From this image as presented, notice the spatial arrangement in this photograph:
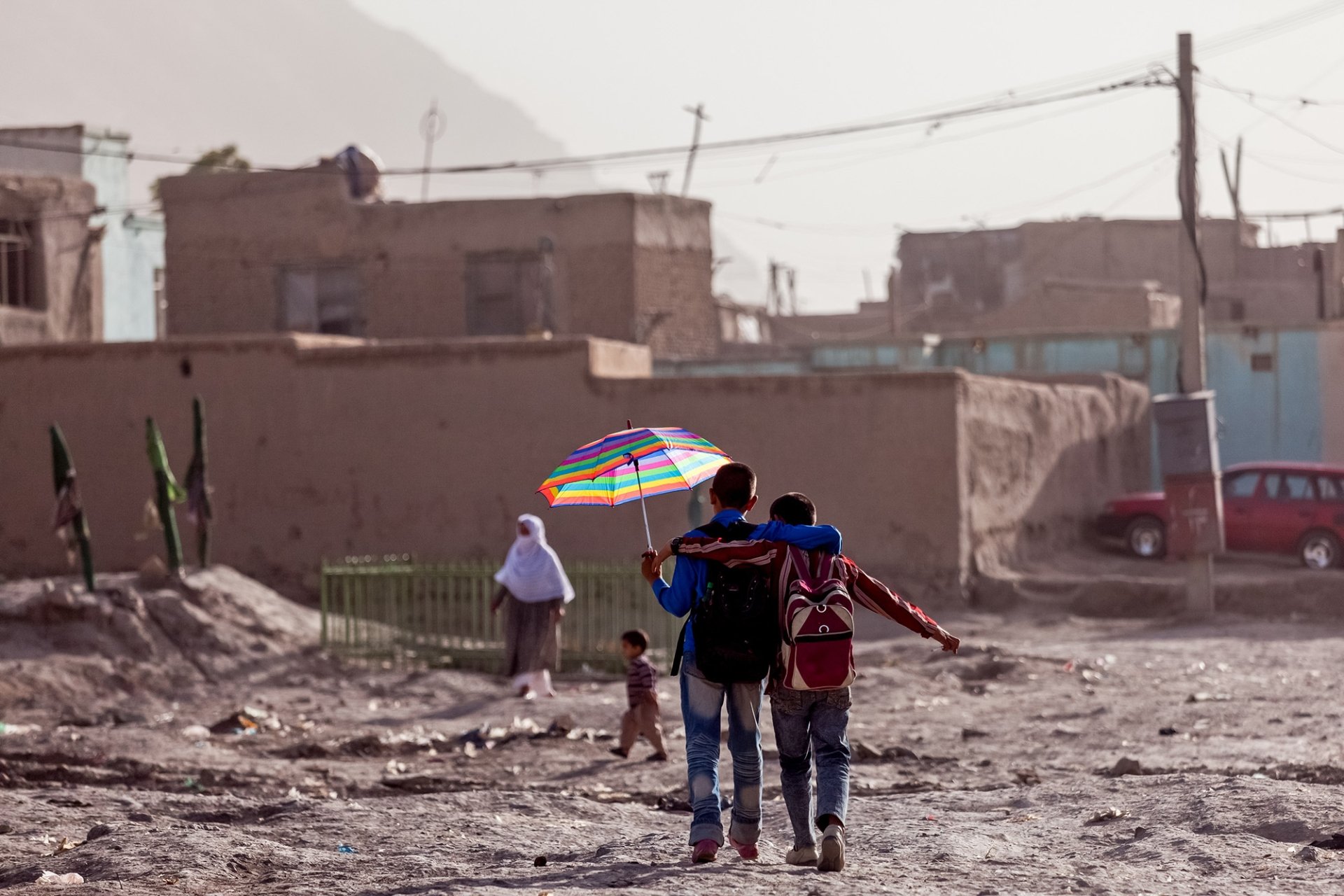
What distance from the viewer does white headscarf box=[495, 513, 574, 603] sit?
13.7 meters

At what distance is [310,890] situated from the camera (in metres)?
6.73

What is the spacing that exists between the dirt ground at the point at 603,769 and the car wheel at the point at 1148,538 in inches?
166

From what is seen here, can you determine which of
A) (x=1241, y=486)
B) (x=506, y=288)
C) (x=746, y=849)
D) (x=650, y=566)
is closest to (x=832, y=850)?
(x=746, y=849)

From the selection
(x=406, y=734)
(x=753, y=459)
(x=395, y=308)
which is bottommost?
(x=406, y=734)

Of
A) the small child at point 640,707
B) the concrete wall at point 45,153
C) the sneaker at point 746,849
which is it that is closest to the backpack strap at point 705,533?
the sneaker at point 746,849

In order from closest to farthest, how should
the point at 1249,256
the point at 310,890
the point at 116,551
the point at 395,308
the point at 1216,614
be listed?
1. the point at 310,890
2. the point at 1216,614
3. the point at 116,551
4. the point at 395,308
5. the point at 1249,256

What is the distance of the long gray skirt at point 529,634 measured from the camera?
13.8 m

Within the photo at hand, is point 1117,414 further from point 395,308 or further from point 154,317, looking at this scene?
point 154,317

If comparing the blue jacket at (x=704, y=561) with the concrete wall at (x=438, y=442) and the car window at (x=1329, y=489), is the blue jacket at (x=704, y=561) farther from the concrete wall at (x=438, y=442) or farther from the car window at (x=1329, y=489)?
the car window at (x=1329, y=489)

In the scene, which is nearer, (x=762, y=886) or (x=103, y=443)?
(x=762, y=886)

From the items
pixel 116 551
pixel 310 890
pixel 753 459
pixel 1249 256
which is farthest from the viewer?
pixel 1249 256

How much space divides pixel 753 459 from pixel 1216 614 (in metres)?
5.17

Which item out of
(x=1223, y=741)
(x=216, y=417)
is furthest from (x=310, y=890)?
(x=216, y=417)

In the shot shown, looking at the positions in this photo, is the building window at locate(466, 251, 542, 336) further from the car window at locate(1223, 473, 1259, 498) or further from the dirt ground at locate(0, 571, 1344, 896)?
the dirt ground at locate(0, 571, 1344, 896)
